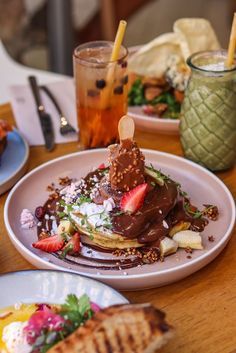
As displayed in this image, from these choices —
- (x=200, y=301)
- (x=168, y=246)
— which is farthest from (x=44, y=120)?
(x=200, y=301)

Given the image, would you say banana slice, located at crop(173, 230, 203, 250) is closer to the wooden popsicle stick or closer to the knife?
the wooden popsicle stick

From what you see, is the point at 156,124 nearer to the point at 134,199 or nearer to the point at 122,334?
the point at 134,199

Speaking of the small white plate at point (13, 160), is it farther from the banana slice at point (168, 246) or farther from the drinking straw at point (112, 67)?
the banana slice at point (168, 246)

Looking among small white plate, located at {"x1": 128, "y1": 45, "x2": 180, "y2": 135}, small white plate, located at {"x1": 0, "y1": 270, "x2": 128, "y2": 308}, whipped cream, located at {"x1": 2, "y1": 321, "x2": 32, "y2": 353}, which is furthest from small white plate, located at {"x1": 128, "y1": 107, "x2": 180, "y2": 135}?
whipped cream, located at {"x1": 2, "y1": 321, "x2": 32, "y2": 353}

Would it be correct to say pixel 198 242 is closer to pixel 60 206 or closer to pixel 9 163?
pixel 60 206

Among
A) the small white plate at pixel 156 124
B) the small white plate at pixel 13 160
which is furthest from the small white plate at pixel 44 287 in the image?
the small white plate at pixel 156 124

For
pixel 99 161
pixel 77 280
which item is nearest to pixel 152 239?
pixel 77 280

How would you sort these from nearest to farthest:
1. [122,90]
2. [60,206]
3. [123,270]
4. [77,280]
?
[77,280]
[123,270]
[60,206]
[122,90]
